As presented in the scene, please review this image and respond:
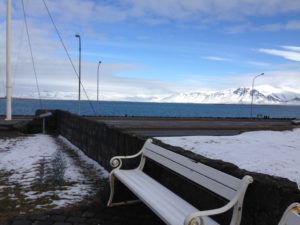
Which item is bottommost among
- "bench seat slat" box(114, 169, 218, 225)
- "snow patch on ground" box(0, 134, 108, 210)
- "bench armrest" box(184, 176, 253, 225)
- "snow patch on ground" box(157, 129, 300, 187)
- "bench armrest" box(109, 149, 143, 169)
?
"snow patch on ground" box(157, 129, 300, 187)

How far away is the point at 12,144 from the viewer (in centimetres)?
1383

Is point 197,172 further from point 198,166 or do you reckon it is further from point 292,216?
point 292,216

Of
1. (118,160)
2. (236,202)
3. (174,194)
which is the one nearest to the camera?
(236,202)

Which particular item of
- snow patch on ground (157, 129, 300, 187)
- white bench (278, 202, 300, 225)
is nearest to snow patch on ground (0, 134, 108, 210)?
snow patch on ground (157, 129, 300, 187)

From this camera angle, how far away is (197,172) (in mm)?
5148

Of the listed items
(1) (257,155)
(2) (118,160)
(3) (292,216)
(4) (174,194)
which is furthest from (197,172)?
(1) (257,155)

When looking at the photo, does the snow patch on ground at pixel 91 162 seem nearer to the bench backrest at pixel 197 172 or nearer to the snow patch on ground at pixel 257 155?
the bench backrest at pixel 197 172

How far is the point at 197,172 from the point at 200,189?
425 millimetres

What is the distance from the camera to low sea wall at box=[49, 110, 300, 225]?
12.5ft

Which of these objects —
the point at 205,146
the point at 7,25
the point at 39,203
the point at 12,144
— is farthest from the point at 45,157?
the point at 7,25

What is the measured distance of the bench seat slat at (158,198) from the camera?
15.4 ft

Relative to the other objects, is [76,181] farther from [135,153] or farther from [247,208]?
[247,208]

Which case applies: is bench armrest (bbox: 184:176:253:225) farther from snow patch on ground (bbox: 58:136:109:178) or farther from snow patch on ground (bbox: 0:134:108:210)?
snow patch on ground (bbox: 58:136:109:178)

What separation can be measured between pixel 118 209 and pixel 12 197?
5.82 feet
